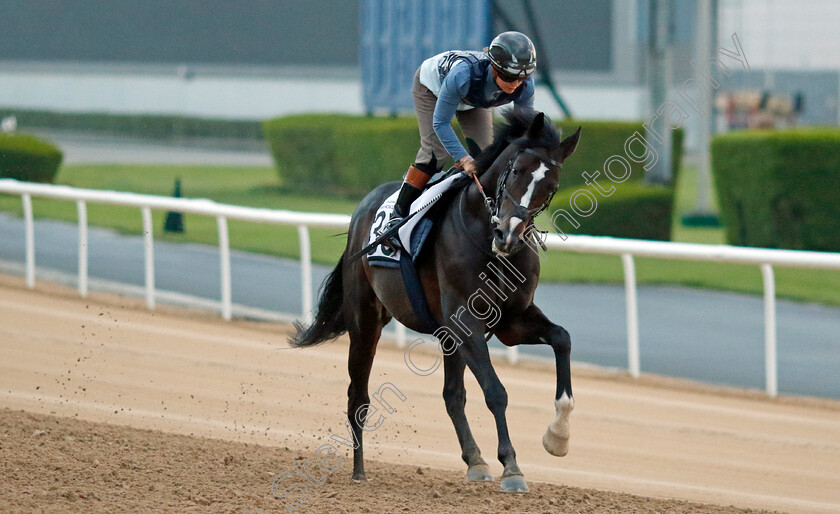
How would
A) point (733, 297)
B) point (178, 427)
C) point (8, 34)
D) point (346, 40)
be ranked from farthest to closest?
point (8, 34) < point (346, 40) < point (733, 297) < point (178, 427)

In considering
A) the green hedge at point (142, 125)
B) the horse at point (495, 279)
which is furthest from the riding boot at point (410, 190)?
the green hedge at point (142, 125)

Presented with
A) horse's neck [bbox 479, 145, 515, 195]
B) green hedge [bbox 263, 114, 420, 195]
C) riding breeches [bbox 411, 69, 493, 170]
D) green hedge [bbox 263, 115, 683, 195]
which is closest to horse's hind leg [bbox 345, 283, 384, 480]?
riding breeches [bbox 411, 69, 493, 170]

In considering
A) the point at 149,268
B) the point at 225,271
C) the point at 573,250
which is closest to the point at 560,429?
the point at 573,250

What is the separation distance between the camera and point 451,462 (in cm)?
541

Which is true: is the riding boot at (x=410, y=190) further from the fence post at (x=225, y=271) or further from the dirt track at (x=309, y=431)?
the fence post at (x=225, y=271)

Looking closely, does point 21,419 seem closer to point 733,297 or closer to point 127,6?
point 733,297

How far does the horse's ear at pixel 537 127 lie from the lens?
4.12m

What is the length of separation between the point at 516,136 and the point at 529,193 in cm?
40

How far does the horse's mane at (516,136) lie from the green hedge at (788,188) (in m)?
7.71

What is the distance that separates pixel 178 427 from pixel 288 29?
22.9 m

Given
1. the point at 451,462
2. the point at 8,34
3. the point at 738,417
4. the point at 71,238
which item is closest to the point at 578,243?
the point at 738,417

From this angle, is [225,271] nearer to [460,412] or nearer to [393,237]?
[393,237]

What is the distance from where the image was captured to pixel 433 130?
189 inches

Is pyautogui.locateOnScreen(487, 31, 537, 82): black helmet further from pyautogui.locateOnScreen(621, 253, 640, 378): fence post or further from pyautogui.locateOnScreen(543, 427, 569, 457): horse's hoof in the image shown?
pyautogui.locateOnScreen(621, 253, 640, 378): fence post
